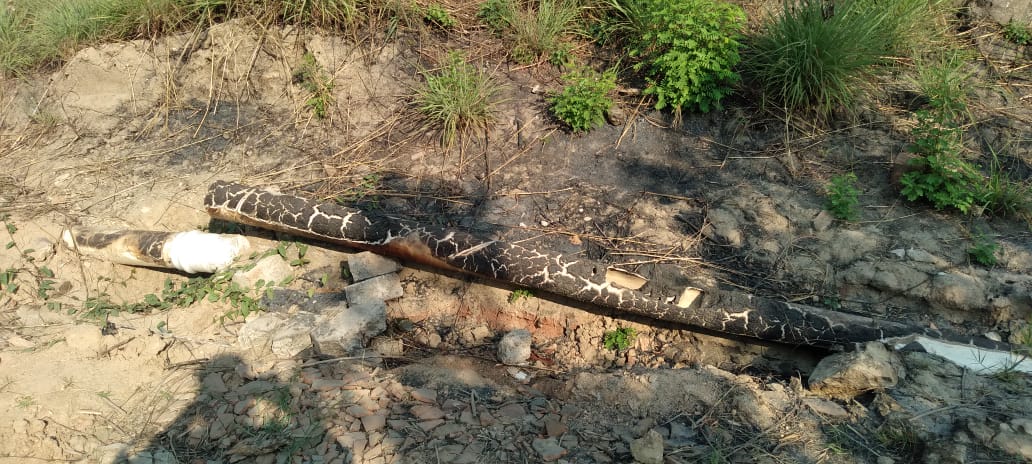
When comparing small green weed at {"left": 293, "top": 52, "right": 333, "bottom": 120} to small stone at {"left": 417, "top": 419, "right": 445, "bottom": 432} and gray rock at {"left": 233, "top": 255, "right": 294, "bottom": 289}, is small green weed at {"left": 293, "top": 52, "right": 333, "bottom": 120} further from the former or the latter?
small stone at {"left": 417, "top": 419, "right": 445, "bottom": 432}

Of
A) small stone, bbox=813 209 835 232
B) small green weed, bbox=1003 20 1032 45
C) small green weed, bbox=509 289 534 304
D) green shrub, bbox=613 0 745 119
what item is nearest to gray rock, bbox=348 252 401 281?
small green weed, bbox=509 289 534 304

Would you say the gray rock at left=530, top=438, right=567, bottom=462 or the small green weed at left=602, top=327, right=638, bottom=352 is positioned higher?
the gray rock at left=530, top=438, right=567, bottom=462

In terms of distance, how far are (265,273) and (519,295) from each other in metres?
1.48

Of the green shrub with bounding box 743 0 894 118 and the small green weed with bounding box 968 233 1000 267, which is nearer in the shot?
the small green weed with bounding box 968 233 1000 267

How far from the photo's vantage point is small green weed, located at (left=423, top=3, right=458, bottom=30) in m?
5.40

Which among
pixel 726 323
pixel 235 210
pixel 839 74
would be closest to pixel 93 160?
pixel 235 210

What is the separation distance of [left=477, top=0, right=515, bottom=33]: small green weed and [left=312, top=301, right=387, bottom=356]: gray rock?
2.70 metres

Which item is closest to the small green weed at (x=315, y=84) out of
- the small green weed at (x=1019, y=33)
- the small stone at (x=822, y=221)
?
the small stone at (x=822, y=221)

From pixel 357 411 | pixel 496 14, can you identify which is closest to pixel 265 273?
pixel 357 411

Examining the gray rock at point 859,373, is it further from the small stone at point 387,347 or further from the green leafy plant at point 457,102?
the green leafy plant at point 457,102

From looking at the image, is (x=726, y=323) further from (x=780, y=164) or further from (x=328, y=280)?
(x=328, y=280)

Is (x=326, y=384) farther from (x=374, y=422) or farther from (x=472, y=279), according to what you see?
(x=472, y=279)

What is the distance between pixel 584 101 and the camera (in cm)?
458

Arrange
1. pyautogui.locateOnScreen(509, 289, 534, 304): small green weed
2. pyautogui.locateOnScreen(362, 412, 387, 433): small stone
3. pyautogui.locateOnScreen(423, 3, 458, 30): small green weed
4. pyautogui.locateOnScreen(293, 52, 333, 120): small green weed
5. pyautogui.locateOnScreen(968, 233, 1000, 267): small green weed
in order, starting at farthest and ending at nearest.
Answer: pyautogui.locateOnScreen(423, 3, 458, 30): small green weed
pyautogui.locateOnScreen(293, 52, 333, 120): small green weed
pyautogui.locateOnScreen(509, 289, 534, 304): small green weed
pyautogui.locateOnScreen(968, 233, 1000, 267): small green weed
pyautogui.locateOnScreen(362, 412, 387, 433): small stone
